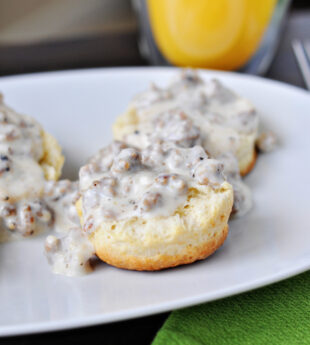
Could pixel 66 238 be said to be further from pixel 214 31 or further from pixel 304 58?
pixel 214 31

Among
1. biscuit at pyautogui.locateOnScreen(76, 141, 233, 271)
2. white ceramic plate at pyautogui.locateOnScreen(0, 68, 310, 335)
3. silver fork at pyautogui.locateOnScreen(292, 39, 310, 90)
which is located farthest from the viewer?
silver fork at pyautogui.locateOnScreen(292, 39, 310, 90)

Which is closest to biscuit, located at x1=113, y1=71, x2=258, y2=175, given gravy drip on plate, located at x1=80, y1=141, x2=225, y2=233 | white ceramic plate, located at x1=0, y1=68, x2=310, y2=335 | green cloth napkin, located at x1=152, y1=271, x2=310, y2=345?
white ceramic plate, located at x1=0, y1=68, x2=310, y2=335

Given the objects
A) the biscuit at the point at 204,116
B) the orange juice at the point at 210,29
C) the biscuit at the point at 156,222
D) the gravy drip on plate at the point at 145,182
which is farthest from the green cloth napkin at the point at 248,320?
the orange juice at the point at 210,29

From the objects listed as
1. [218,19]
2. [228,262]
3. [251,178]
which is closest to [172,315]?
[228,262]

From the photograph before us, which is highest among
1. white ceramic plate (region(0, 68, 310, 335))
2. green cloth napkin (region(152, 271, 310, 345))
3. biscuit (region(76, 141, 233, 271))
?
biscuit (region(76, 141, 233, 271))

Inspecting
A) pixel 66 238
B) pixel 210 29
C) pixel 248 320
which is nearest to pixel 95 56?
pixel 210 29

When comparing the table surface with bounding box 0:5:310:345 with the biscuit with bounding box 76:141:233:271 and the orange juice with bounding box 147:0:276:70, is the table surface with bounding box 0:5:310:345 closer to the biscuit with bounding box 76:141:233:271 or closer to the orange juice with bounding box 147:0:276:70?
the orange juice with bounding box 147:0:276:70

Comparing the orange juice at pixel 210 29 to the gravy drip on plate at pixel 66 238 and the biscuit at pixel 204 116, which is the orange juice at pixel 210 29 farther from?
the gravy drip on plate at pixel 66 238

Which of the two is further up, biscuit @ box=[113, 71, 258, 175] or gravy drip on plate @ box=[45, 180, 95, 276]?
biscuit @ box=[113, 71, 258, 175]
